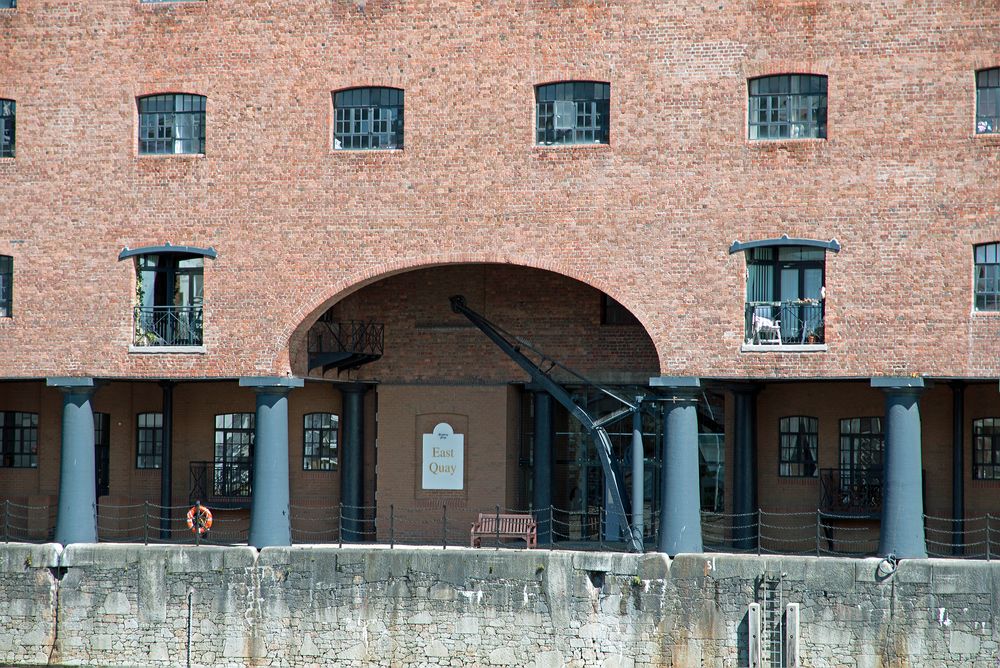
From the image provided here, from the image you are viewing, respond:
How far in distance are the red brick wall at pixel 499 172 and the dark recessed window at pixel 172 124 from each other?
300 mm

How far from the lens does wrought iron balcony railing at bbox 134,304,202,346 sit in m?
30.1

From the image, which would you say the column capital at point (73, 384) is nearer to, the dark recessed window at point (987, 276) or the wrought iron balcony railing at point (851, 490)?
the wrought iron balcony railing at point (851, 490)

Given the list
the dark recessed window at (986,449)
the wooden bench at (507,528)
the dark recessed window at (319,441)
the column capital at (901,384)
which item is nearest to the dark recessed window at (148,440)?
the dark recessed window at (319,441)

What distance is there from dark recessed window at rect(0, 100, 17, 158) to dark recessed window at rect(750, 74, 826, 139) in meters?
13.4

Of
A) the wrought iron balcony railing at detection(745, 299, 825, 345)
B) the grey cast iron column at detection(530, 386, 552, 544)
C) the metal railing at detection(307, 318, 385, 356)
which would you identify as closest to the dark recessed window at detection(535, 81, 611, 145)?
the wrought iron balcony railing at detection(745, 299, 825, 345)

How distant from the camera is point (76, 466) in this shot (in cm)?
2991

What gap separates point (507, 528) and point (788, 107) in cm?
880

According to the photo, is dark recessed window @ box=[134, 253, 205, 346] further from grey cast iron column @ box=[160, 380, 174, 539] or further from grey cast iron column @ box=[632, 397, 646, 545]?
grey cast iron column @ box=[632, 397, 646, 545]

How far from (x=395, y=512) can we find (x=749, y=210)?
372 inches

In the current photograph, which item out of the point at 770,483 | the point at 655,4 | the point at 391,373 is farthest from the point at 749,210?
the point at 391,373

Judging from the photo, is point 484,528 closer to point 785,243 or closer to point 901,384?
point 785,243

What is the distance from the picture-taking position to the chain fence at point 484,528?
97.7 feet

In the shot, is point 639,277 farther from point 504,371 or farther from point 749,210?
point 504,371

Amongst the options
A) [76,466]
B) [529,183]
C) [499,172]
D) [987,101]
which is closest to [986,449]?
[987,101]
